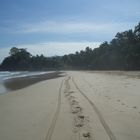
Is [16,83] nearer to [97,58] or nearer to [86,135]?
[86,135]

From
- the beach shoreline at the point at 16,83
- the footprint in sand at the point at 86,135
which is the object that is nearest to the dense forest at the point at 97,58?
the beach shoreline at the point at 16,83

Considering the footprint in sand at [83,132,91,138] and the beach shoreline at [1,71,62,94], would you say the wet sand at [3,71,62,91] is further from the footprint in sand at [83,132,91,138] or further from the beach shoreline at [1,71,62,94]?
the footprint in sand at [83,132,91,138]

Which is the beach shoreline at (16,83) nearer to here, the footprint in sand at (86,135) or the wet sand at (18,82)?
the wet sand at (18,82)

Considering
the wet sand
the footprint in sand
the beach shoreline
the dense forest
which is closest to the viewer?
the footprint in sand

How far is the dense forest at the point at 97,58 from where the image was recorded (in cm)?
5679

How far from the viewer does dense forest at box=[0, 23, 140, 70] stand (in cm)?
5679

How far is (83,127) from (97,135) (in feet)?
2.32

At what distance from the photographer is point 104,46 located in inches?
2943

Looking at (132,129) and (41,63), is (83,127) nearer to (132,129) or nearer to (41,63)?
(132,129)

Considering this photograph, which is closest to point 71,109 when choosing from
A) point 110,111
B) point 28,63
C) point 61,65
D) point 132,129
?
point 110,111

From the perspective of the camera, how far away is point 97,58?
3007 inches

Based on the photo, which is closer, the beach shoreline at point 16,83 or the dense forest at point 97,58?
the beach shoreline at point 16,83

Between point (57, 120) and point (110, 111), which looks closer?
point (57, 120)

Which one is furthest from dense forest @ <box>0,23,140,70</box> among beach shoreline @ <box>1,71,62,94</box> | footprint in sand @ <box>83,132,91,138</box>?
footprint in sand @ <box>83,132,91,138</box>
